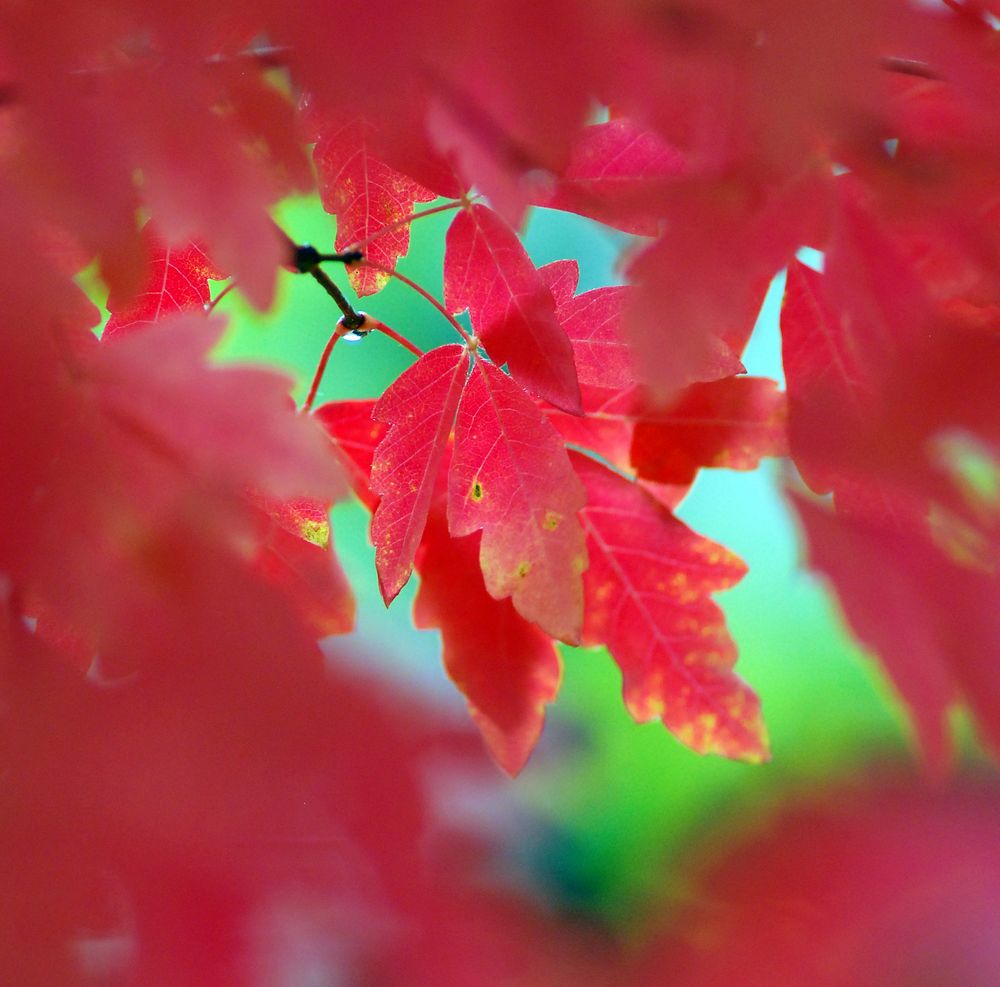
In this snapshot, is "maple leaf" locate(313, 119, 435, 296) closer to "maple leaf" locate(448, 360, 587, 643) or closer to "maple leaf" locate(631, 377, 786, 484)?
"maple leaf" locate(448, 360, 587, 643)

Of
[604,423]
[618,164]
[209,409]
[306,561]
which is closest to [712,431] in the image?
[604,423]

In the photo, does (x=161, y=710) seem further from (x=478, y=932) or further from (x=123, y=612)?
(x=478, y=932)

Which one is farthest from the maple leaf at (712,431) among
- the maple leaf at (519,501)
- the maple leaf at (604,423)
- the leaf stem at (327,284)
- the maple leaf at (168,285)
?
the maple leaf at (168,285)

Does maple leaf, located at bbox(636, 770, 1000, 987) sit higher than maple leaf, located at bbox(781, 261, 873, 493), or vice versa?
maple leaf, located at bbox(781, 261, 873, 493)

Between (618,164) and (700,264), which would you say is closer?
(700,264)

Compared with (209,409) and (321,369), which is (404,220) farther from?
(209,409)

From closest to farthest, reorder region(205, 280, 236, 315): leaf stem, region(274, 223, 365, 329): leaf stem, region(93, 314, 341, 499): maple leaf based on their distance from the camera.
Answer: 1. region(93, 314, 341, 499): maple leaf
2. region(274, 223, 365, 329): leaf stem
3. region(205, 280, 236, 315): leaf stem

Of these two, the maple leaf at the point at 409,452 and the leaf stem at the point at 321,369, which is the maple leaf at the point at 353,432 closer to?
the leaf stem at the point at 321,369

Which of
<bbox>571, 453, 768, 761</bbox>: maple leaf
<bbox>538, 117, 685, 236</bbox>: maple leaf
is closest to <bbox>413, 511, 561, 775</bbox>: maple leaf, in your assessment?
<bbox>571, 453, 768, 761</bbox>: maple leaf
